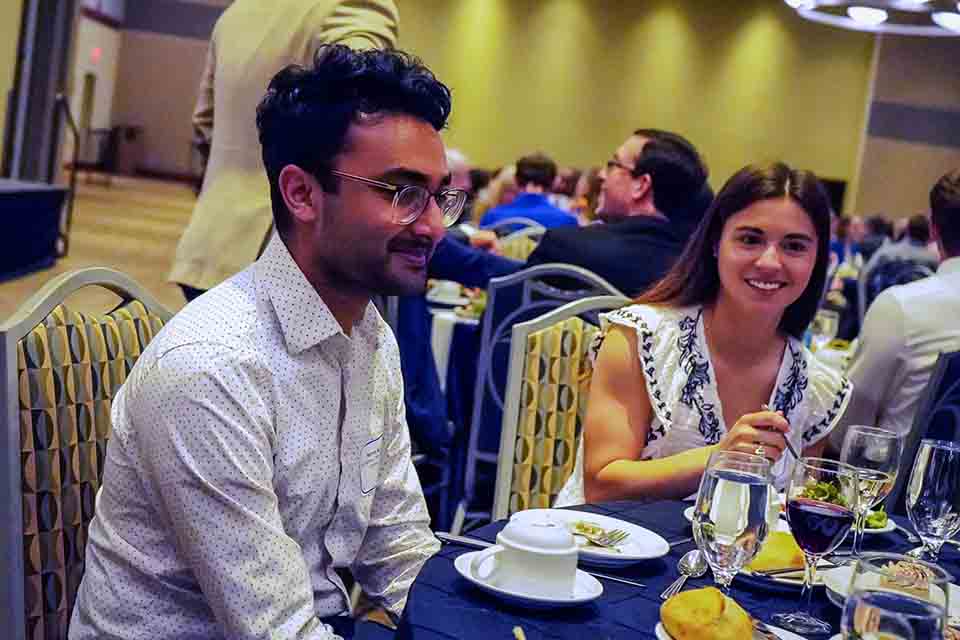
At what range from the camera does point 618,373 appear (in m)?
2.29

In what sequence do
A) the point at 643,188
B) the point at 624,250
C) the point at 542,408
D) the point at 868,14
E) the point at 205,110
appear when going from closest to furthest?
the point at 542,408 < the point at 205,110 < the point at 624,250 < the point at 643,188 < the point at 868,14

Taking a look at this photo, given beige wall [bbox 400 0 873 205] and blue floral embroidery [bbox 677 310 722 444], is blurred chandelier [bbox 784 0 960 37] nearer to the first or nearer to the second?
blue floral embroidery [bbox 677 310 722 444]

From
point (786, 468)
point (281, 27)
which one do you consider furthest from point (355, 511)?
point (281, 27)

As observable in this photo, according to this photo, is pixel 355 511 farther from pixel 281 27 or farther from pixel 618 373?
pixel 281 27

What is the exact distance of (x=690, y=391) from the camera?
2.32m

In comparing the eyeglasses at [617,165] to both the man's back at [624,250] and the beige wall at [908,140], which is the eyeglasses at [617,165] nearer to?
the man's back at [624,250]

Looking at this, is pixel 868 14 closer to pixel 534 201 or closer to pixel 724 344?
pixel 534 201

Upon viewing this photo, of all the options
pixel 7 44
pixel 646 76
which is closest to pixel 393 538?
pixel 7 44

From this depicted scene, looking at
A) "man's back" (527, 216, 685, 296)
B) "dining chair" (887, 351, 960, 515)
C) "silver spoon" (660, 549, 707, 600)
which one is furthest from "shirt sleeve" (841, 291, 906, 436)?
"silver spoon" (660, 549, 707, 600)

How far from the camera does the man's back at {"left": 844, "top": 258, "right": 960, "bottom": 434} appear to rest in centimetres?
283

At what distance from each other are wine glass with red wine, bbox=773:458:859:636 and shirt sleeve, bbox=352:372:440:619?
1.93 ft

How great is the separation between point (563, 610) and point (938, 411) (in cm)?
139

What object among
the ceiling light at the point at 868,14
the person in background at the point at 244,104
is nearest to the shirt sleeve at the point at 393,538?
the person in background at the point at 244,104

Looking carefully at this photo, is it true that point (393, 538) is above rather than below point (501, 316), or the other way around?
below
